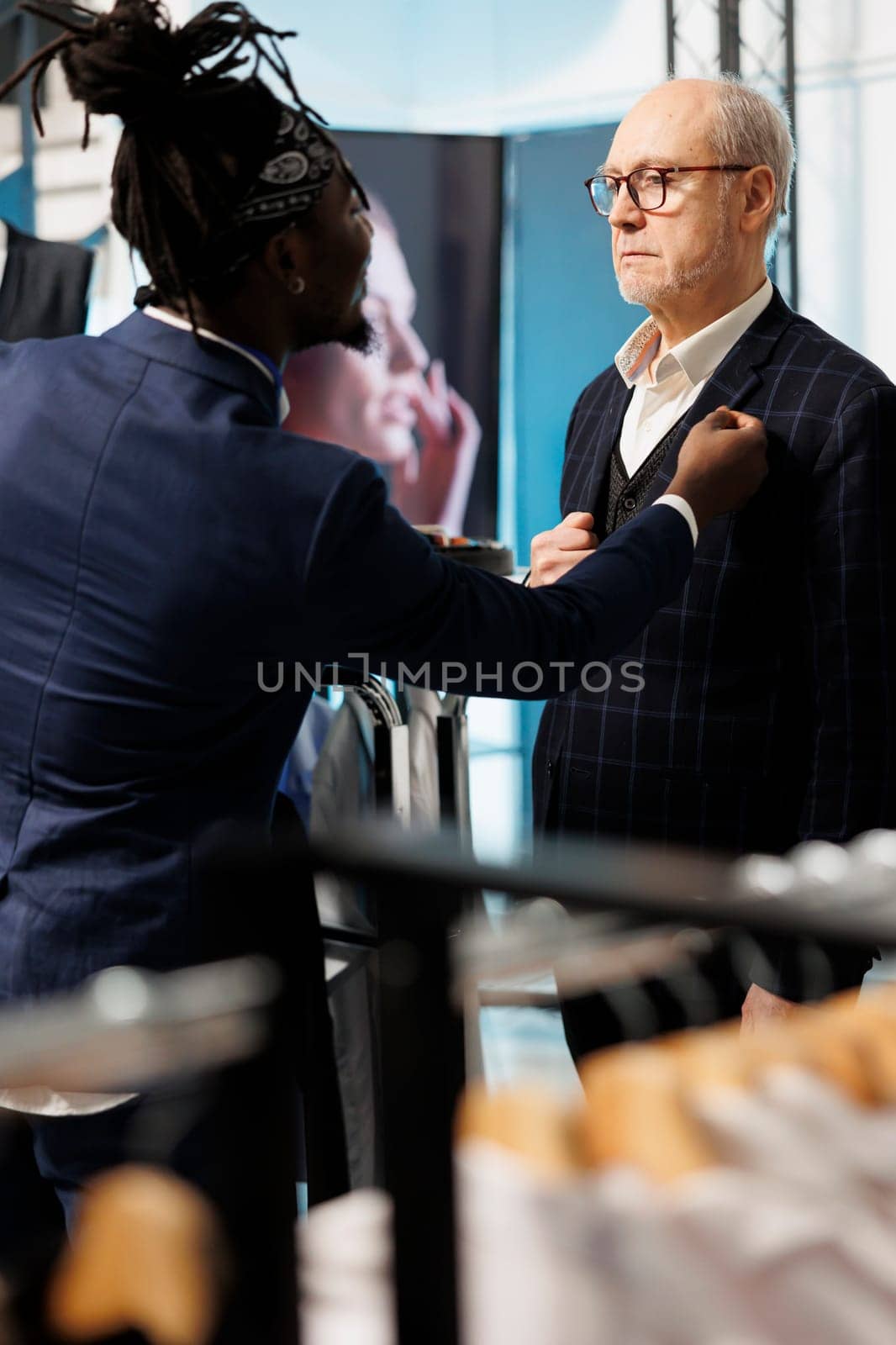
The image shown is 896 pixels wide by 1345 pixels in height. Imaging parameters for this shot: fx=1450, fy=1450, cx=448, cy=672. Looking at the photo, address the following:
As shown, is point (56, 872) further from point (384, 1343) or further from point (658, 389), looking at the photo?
point (658, 389)

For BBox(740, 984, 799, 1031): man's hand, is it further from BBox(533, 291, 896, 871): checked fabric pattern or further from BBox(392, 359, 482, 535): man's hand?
BBox(392, 359, 482, 535): man's hand

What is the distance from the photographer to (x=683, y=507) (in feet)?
4.83

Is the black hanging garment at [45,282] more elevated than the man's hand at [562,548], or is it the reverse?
the black hanging garment at [45,282]

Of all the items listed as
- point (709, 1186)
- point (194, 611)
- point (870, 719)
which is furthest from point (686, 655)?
point (709, 1186)

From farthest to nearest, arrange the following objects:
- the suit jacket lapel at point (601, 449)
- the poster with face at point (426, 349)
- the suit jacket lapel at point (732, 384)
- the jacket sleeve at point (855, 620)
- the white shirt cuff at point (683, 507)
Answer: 1. the poster with face at point (426, 349)
2. the suit jacket lapel at point (601, 449)
3. the suit jacket lapel at point (732, 384)
4. the jacket sleeve at point (855, 620)
5. the white shirt cuff at point (683, 507)

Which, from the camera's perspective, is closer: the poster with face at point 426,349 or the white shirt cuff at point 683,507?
the white shirt cuff at point 683,507

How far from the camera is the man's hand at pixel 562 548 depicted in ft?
5.69

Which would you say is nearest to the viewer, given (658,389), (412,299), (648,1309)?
(648,1309)

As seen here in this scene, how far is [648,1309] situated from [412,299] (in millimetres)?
4037

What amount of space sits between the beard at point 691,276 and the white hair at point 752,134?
91 millimetres

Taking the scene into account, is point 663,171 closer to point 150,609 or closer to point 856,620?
point 856,620

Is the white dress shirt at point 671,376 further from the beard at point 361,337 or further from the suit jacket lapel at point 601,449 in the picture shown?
the beard at point 361,337

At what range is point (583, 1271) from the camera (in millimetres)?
638
